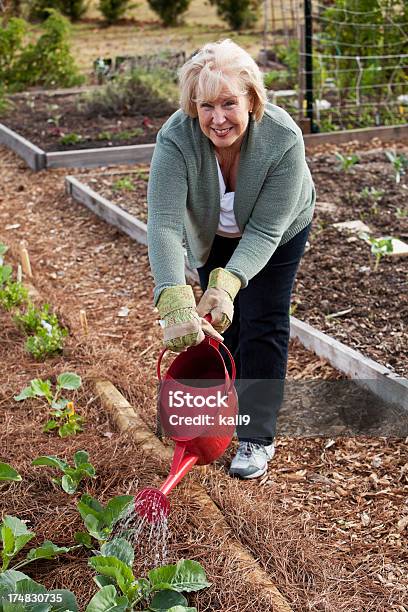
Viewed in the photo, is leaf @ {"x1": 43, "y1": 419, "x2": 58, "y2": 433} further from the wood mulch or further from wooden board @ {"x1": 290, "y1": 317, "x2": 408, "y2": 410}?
wooden board @ {"x1": 290, "y1": 317, "x2": 408, "y2": 410}

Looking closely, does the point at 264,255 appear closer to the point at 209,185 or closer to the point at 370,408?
the point at 209,185

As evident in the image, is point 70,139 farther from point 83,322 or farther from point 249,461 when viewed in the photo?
point 249,461

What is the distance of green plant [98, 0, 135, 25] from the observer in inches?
682

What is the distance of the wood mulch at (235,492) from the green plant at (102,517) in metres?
0.07

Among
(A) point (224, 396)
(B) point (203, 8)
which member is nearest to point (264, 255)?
(A) point (224, 396)

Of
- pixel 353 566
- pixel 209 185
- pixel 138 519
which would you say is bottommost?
pixel 353 566

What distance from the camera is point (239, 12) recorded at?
16000 mm

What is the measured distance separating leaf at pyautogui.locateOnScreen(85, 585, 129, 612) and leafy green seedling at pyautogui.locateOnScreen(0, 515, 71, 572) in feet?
0.98

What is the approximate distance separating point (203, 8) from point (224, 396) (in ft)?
58.9

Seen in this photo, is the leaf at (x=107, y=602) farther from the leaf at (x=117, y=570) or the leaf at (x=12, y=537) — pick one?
the leaf at (x=12, y=537)

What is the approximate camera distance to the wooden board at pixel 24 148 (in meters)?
7.24

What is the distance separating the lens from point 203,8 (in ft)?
63.5

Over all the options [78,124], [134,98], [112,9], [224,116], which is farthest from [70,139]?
[112,9]

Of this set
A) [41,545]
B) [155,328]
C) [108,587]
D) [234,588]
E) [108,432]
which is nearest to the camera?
[108,587]
